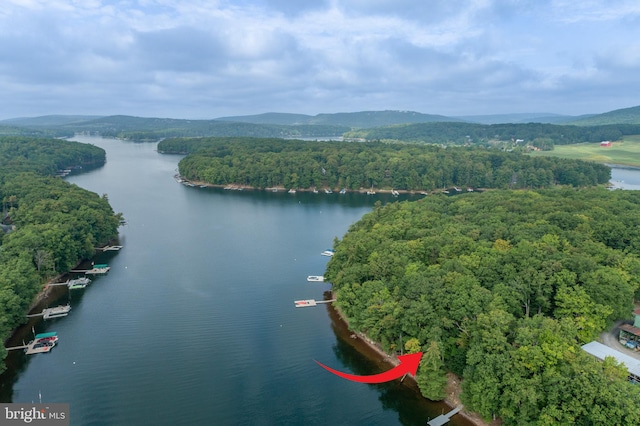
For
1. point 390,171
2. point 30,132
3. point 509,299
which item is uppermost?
point 30,132

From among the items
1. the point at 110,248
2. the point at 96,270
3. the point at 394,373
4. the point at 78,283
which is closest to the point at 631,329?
the point at 394,373

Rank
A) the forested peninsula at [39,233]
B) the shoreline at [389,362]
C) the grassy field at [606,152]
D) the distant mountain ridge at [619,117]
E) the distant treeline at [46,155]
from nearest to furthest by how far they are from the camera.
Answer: the shoreline at [389,362]
the forested peninsula at [39,233]
the distant treeline at [46,155]
the grassy field at [606,152]
the distant mountain ridge at [619,117]

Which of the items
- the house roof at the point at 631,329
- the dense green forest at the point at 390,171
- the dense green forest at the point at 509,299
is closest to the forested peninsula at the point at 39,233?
the dense green forest at the point at 509,299

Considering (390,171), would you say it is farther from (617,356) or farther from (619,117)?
(619,117)

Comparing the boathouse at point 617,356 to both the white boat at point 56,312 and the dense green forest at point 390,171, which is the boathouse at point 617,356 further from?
the dense green forest at point 390,171

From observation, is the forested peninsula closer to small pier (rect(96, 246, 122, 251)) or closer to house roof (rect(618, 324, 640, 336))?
small pier (rect(96, 246, 122, 251))

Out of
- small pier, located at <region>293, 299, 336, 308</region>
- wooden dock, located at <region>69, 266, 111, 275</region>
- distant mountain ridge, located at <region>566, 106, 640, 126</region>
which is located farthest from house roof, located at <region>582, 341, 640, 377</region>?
distant mountain ridge, located at <region>566, 106, 640, 126</region>
